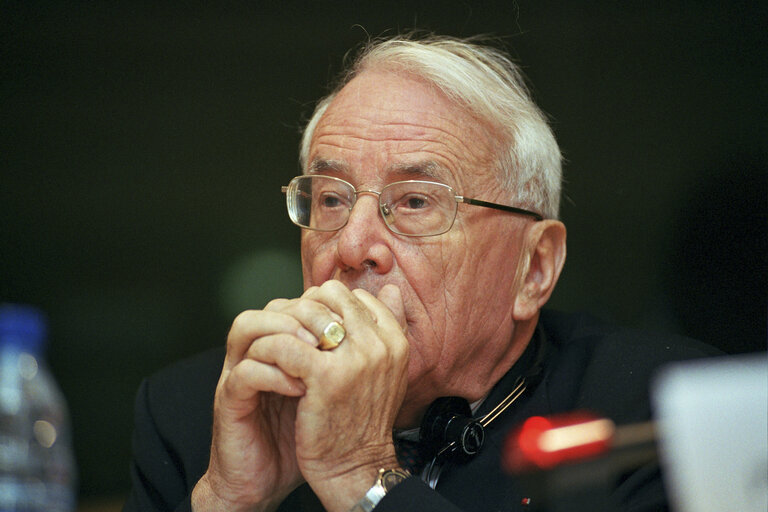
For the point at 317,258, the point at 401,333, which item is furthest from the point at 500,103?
the point at 401,333

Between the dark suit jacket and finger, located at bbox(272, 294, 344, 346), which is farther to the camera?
the dark suit jacket

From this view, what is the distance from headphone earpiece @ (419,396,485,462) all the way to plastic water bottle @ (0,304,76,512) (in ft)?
2.71

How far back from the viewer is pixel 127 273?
357cm

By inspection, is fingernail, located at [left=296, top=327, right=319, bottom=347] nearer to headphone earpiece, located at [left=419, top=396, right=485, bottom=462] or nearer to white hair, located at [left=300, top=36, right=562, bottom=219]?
headphone earpiece, located at [left=419, top=396, right=485, bottom=462]

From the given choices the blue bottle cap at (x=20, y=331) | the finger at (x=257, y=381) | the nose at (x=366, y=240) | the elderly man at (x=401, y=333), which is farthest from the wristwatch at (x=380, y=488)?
the blue bottle cap at (x=20, y=331)

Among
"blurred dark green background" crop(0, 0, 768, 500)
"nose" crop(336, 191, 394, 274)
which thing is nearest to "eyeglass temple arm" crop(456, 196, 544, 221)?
"nose" crop(336, 191, 394, 274)

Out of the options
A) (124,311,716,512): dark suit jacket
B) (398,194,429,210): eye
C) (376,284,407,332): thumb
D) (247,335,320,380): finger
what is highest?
(398,194,429,210): eye

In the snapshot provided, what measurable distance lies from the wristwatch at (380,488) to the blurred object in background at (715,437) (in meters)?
0.83

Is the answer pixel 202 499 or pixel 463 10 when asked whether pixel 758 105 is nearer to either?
pixel 463 10

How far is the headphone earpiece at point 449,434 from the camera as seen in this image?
175cm

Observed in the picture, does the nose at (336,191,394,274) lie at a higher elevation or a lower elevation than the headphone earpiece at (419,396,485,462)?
higher

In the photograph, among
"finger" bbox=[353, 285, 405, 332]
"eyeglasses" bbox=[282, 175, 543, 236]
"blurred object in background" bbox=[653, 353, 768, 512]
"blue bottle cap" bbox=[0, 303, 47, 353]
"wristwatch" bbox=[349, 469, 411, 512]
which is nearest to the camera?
"blurred object in background" bbox=[653, 353, 768, 512]

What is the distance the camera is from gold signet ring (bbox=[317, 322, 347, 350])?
144 centimetres

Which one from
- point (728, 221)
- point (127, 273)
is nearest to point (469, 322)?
point (728, 221)
